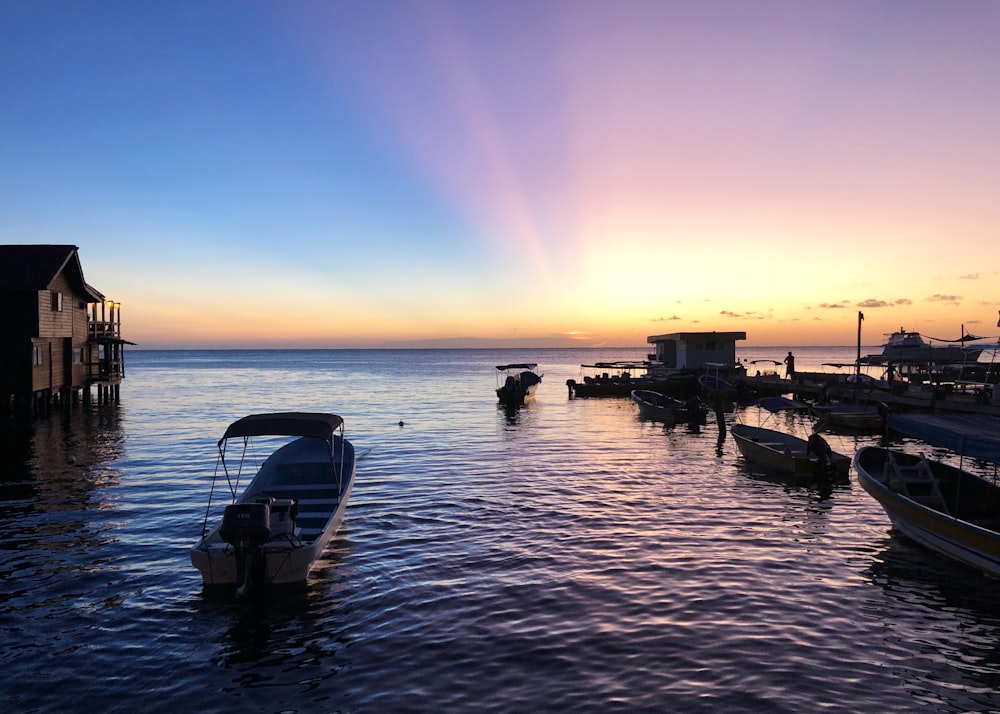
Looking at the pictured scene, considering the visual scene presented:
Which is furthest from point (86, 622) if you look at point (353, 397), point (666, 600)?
point (353, 397)

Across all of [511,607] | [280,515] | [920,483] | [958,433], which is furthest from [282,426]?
[920,483]

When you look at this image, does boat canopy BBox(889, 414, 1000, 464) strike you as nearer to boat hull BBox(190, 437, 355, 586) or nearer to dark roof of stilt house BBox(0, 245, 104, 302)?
boat hull BBox(190, 437, 355, 586)

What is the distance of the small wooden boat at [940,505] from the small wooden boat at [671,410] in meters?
23.5

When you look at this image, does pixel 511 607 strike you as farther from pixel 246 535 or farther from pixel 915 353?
pixel 915 353

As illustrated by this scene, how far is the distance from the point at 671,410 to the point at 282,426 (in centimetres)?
3527

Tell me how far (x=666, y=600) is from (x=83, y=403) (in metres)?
54.4

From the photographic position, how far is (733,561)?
14773mm

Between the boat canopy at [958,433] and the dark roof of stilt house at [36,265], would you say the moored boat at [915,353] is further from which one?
the dark roof of stilt house at [36,265]

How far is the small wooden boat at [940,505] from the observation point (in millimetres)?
13414

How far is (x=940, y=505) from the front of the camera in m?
16.5

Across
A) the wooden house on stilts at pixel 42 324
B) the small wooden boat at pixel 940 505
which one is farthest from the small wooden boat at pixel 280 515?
the wooden house on stilts at pixel 42 324

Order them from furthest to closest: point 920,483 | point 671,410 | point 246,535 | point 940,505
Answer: point 671,410
point 920,483
point 940,505
point 246,535

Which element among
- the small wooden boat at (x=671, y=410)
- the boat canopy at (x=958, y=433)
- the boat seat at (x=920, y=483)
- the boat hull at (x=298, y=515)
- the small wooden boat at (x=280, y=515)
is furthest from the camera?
the small wooden boat at (x=671, y=410)

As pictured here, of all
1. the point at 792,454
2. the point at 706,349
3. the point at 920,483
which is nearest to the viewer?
the point at 920,483
